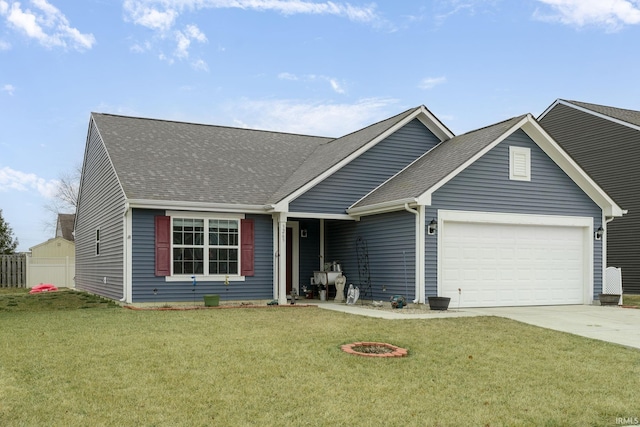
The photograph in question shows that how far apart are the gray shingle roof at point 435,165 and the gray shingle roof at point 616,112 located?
8.90 metres

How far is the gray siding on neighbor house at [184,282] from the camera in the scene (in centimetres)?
1564

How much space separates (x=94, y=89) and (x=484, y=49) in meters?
12.2

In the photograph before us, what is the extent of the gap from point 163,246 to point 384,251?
18.2 ft

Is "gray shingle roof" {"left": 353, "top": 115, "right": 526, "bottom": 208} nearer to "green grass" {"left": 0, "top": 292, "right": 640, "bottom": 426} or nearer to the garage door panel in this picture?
the garage door panel

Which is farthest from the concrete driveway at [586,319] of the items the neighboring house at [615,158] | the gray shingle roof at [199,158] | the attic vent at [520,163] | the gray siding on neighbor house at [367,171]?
the neighboring house at [615,158]

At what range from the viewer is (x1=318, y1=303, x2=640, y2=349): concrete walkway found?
1153cm

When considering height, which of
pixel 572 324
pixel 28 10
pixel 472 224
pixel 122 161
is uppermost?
pixel 28 10

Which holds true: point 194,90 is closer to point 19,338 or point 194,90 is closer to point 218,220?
point 218,220

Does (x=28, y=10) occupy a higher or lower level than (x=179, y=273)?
higher

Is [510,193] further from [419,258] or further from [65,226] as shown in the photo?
[65,226]

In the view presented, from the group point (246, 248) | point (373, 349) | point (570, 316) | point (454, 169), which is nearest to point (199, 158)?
point (246, 248)

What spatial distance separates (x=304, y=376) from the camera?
7.55 meters

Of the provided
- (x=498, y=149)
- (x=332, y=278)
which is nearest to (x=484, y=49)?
(x=498, y=149)

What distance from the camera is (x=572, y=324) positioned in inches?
500
